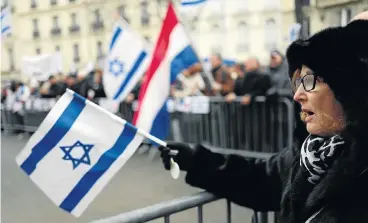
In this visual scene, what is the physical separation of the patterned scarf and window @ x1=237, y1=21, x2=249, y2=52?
35.6 metres

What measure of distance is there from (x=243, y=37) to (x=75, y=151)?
1400 inches

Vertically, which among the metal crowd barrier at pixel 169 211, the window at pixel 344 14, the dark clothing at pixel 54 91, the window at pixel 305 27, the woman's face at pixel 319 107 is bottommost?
the dark clothing at pixel 54 91

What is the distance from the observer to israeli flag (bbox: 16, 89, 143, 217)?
1.98m

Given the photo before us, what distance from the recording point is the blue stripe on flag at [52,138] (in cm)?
198

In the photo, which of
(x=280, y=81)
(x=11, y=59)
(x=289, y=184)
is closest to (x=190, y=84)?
(x=280, y=81)

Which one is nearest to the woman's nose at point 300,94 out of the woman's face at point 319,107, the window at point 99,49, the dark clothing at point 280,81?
the woman's face at point 319,107

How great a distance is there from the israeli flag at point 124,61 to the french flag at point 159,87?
47cm

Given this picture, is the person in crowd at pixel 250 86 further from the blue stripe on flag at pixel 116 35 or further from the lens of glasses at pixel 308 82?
the lens of glasses at pixel 308 82

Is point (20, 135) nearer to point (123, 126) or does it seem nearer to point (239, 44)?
point (123, 126)

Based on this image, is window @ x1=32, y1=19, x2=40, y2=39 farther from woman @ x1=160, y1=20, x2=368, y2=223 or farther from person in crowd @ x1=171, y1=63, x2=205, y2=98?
woman @ x1=160, y1=20, x2=368, y2=223

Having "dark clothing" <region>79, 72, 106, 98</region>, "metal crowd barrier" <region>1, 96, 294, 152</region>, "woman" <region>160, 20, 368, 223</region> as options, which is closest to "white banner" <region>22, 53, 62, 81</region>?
"dark clothing" <region>79, 72, 106, 98</region>

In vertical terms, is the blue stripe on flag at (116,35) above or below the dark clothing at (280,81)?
above

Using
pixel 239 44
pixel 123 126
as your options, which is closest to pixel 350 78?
pixel 123 126

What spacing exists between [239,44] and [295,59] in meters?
36.0
